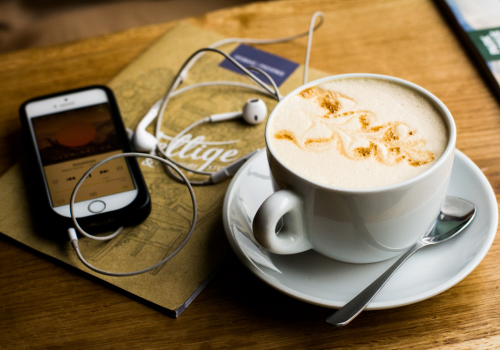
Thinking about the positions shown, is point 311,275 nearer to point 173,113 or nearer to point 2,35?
point 173,113

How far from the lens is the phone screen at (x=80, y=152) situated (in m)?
0.56

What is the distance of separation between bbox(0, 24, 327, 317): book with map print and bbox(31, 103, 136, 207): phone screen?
46 millimetres

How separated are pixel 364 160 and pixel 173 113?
1.28ft

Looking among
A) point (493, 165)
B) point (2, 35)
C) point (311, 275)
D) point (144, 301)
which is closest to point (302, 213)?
point (311, 275)

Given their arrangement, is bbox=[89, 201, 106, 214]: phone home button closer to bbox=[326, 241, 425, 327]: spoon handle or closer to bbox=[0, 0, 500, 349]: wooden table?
bbox=[0, 0, 500, 349]: wooden table

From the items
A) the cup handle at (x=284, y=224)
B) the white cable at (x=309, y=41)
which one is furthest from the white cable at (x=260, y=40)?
the cup handle at (x=284, y=224)

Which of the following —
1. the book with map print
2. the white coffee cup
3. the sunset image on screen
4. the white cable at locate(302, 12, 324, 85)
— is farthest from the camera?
the white cable at locate(302, 12, 324, 85)

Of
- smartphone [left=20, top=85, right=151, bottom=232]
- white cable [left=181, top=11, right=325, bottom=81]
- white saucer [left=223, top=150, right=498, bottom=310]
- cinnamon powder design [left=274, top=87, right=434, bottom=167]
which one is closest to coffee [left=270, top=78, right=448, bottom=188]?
cinnamon powder design [left=274, top=87, right=434, bottom=167]

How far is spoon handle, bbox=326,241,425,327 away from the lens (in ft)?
1.23

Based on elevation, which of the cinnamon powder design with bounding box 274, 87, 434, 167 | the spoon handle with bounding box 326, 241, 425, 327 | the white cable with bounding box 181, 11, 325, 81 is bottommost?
the spoon handle with bounding box 326, 241, 425, 327

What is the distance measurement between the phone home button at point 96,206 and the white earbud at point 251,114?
22 cm

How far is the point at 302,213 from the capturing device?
1.34 feet

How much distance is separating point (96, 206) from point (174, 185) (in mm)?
106

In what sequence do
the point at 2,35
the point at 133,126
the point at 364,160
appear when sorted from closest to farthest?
the point at 364,160, the point at 133,126, the point at 2,35
